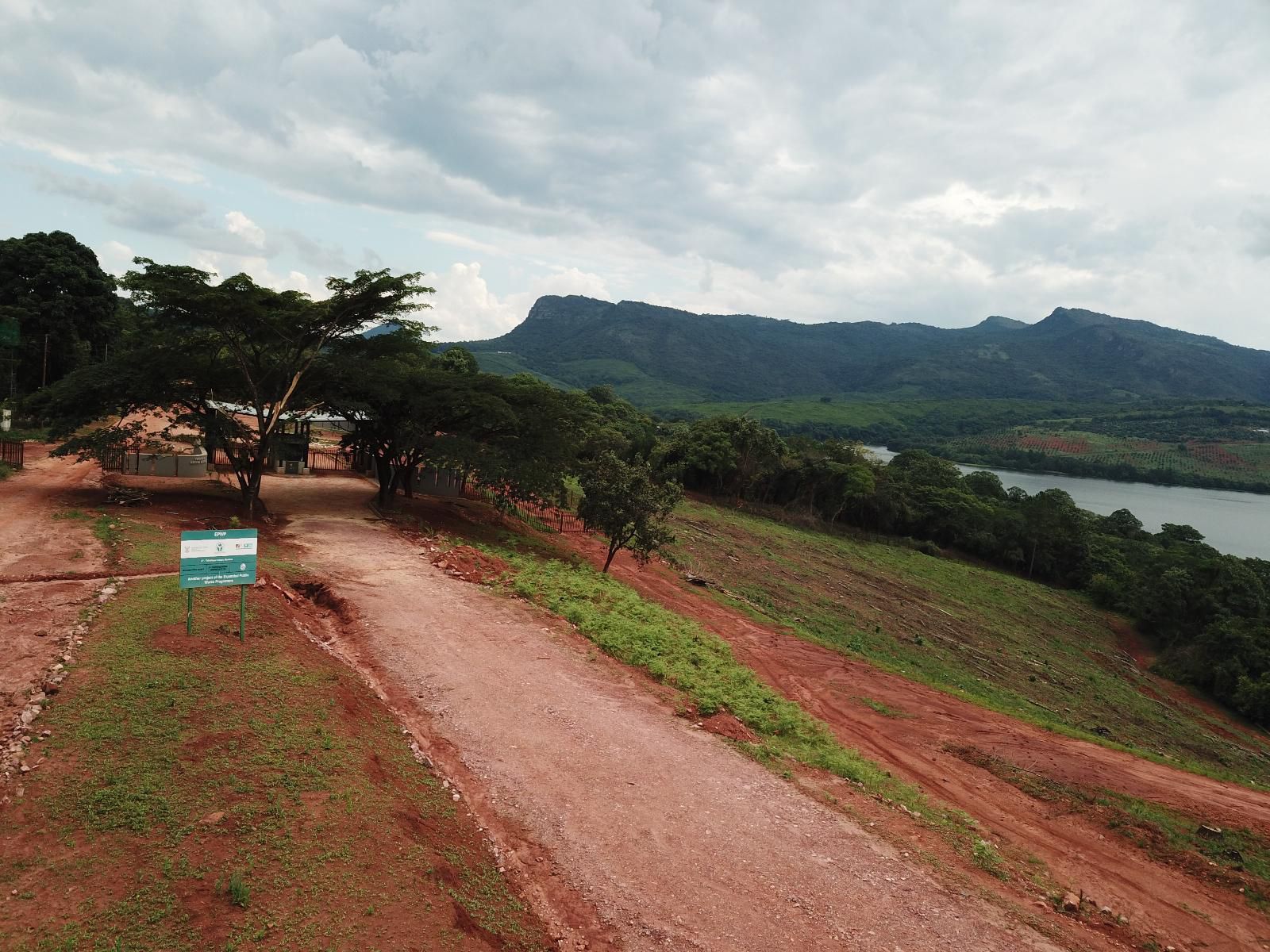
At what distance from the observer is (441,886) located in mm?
6059

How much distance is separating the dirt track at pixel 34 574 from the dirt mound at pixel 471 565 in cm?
708

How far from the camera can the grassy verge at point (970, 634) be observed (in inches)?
844

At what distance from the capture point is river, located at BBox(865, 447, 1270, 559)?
83.0m

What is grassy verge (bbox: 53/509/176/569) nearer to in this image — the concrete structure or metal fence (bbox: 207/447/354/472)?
the concrete structure

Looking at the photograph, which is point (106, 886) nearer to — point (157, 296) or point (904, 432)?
point (157, 296)

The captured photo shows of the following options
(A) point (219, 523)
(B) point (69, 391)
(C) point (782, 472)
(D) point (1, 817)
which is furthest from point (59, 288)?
(C) point (782, 472)

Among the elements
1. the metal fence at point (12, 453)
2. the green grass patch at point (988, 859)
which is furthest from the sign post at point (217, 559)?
the metal fence at point (12, 453)

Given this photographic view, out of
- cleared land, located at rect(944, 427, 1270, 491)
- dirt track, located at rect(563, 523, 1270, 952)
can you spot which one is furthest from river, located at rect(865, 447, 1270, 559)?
dirt track, located at rect(563, 523, 1270, 952)

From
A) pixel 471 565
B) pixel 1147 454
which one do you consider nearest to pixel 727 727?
pixel 471 565

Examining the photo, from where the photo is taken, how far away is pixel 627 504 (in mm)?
21297

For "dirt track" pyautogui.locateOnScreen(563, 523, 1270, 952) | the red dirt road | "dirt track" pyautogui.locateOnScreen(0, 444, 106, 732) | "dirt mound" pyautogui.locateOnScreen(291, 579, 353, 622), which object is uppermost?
"dirt track" pyautogui.locateOnScreen(0, 444, 106, 732)

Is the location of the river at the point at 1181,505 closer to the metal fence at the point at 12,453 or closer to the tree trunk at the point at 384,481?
the tree trunk at the point at 384,481

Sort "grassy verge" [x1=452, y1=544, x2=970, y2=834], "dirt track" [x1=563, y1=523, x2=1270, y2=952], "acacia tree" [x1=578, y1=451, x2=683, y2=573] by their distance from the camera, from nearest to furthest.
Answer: "dirt track" [x1=563, y1=523, x2=1270, y2=952] < "grassy verge" [x1=452, y1=544, x2=970, y2=834] < "acacia tree" [x1=578, y1=451, x2=683, y2=573]

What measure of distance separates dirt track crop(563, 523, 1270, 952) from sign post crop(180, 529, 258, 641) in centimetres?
1036
